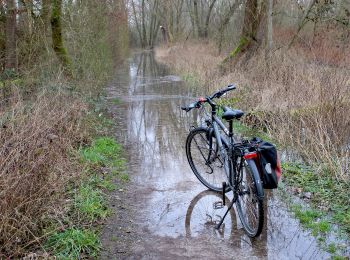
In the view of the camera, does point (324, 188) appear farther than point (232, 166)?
Yes

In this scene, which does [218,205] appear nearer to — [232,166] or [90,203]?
[232,166]

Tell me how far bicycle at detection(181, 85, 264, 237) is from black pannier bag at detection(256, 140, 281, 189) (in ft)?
0.23

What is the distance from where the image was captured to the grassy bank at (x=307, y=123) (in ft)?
15.6

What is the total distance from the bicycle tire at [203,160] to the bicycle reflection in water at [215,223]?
1.10 ft

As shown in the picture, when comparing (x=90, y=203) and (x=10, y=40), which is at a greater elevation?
(x=10, y=40)

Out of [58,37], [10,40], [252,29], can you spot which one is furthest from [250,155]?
[252,29]

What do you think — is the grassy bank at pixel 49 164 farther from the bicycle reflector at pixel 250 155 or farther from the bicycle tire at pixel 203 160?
the bicycle reflector at pixel 250 155

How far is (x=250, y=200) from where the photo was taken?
411 centimetres

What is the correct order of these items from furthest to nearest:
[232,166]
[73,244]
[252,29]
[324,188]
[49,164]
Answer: [252,29] → [324,188] → [232,166] → [49,164] → [73,244]

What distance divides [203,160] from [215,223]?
1.70m

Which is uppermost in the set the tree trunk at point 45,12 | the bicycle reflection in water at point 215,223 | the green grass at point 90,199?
the tree trunk at point 45,12

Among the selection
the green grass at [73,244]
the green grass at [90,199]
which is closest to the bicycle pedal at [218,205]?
the green grass at [90,199]

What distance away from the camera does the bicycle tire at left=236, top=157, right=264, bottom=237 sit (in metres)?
3.81

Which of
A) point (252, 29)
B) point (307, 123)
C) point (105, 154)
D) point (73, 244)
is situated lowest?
point (73, 244)
